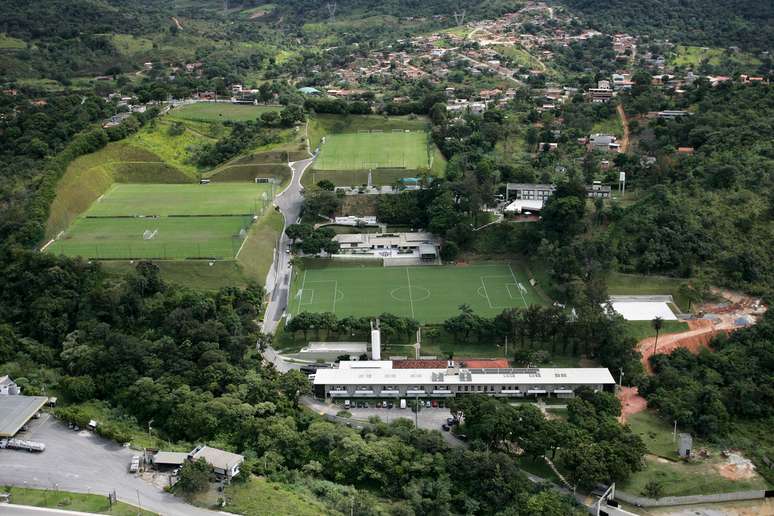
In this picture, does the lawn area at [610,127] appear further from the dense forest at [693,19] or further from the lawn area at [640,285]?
the dense forest at [693,19]

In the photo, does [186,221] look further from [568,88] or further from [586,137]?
[568,88]

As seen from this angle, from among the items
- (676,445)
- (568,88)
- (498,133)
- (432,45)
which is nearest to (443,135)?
(498,133)

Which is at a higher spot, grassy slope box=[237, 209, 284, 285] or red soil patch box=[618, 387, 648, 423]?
grassy slope box=[237, 209, 284, 285]

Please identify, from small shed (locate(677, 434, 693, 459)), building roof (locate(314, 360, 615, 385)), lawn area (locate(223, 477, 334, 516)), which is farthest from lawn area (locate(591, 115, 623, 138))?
lawn area (locate(223, 477, 334, 516))

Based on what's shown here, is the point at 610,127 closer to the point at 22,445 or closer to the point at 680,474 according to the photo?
the point at 680,474

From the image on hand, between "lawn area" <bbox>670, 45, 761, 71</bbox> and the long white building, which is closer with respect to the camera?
the long white building

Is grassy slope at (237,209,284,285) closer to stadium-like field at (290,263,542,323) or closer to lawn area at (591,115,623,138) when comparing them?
stadium-like field at (290,263,542,323)

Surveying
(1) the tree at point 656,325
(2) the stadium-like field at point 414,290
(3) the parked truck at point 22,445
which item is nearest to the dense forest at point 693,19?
(2) the stadium-like field at point 414,290
